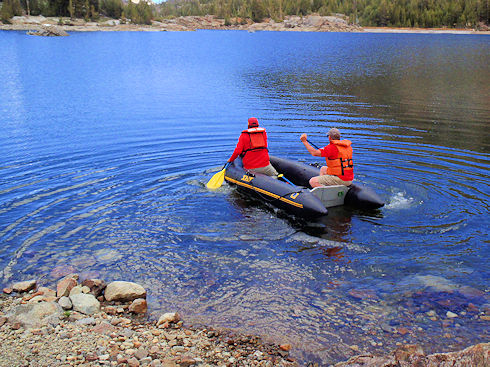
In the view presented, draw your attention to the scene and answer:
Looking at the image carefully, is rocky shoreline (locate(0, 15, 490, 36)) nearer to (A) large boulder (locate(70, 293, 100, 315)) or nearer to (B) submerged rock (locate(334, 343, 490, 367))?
(A) large boulder (locate(70, 293, 100, 315))

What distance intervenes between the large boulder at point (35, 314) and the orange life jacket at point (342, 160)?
747 cm

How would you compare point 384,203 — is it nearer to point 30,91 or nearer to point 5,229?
point 5,229

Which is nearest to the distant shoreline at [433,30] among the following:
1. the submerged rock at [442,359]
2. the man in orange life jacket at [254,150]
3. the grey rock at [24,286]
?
the man in orange life jacket at [254,150]

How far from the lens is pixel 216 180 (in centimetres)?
1398

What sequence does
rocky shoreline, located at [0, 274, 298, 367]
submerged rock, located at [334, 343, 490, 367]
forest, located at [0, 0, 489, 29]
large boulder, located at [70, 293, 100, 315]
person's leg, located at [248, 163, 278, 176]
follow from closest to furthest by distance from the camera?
1. submerged rock, located at [334, 343, 490, 367]
2. rocky shoreline, located at [0, 274, 298, 367]
3. large boulder, located at [70, 293, 100, 315]
4. person's leg, located at [248, 163, 278, 176]
5. forest, located at [0, 0, 489, 29]

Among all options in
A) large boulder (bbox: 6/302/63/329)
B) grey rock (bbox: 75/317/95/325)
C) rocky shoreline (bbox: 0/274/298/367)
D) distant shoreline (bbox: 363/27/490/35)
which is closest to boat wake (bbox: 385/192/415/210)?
rocky shoreline (bbox: 0/274/298/367)

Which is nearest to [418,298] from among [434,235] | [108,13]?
[434,235]

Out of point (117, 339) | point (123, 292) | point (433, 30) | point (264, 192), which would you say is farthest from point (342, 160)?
point (433, 30)

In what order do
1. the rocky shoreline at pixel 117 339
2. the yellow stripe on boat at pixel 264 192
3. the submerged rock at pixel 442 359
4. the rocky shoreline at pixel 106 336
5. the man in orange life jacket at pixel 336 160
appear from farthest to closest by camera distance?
1. the man in orange life jacket at pixel 336 160
2. the yellow stripe on boat at pixel 264 192
3. the rocky shoreline at pixel 106 336
4. the rocky shoreline at pixel 117 339
5. the submerged rock at pixel 442 359

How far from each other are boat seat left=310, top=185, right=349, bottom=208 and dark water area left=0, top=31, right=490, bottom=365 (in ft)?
1.76

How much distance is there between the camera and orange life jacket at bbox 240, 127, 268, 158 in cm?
1314

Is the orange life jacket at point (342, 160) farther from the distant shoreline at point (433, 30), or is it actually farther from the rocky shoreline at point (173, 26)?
the distant shoreline at point (433, 30)

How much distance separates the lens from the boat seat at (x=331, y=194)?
11828 mm

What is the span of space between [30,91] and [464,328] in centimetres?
2862
